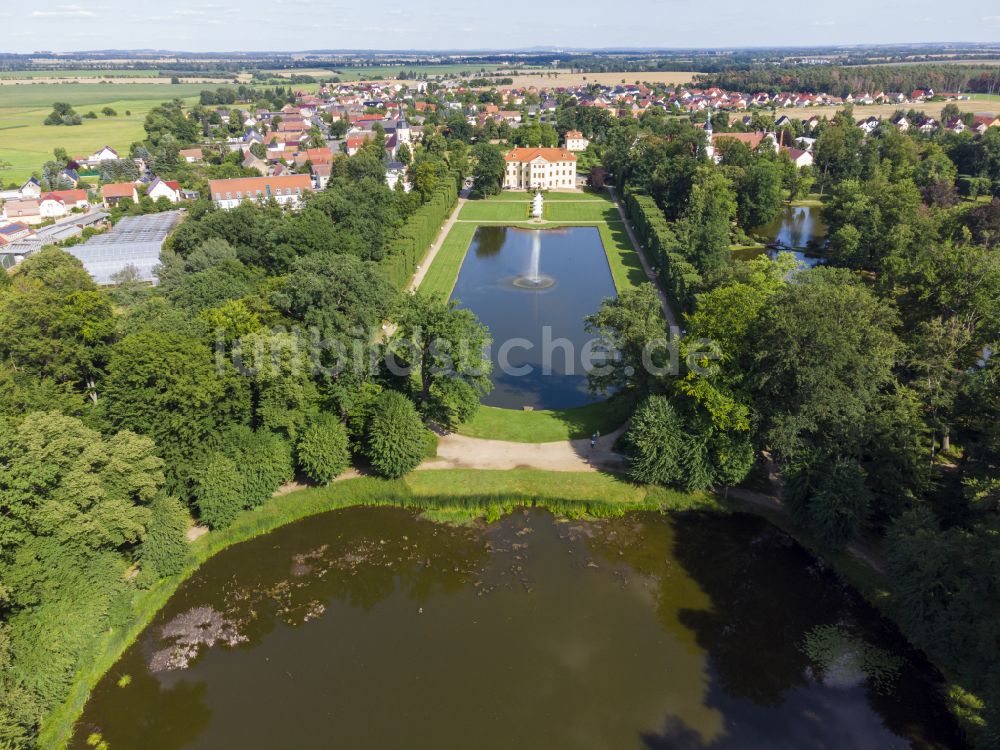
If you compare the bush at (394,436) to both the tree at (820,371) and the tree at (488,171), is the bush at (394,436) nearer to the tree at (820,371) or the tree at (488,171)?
the tree at (820,371)

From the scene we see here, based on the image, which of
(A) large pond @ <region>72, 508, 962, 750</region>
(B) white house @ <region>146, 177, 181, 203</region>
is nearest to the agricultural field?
(B) white house @ <region>146, 177, 181, 203</region>

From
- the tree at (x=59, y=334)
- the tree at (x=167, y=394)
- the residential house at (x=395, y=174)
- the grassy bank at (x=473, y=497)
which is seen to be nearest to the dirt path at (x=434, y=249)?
the residential house at (x=395, y=174)

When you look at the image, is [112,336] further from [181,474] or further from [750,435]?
[750,435]

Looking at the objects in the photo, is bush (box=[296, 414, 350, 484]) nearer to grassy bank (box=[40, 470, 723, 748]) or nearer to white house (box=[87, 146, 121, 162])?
grassy bank (box=[40, 470, 723, 748])

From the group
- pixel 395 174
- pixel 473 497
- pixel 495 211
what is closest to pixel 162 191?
pixel 395 174

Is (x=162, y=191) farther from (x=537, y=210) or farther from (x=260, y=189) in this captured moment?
(x=537, y=210)
